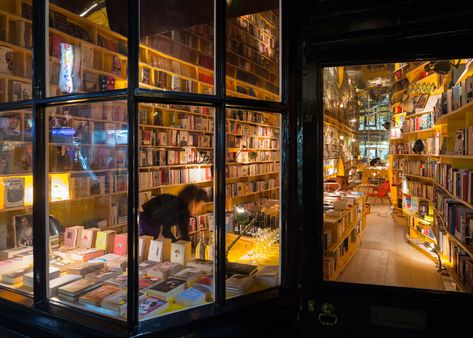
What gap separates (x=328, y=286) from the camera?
1.51 meters

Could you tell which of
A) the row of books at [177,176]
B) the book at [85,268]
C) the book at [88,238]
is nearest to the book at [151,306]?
the book at [85,268]

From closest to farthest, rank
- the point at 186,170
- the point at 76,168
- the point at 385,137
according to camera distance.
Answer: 1. the point at 76,168
2. the point at 186,170
3. the point at 385,137

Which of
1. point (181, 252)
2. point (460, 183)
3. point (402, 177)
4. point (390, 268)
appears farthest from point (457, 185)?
point (402, 177)

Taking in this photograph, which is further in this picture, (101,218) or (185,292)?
(101,218)

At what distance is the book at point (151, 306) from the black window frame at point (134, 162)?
0.05 metres

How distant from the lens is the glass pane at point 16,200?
1.79m

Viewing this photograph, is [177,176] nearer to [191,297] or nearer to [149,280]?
[149,280]

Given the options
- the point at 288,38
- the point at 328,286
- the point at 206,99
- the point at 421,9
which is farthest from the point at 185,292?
the point at 421,9

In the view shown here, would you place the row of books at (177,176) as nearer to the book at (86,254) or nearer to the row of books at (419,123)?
the book at (86,254)

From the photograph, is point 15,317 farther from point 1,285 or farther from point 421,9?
point 421,9

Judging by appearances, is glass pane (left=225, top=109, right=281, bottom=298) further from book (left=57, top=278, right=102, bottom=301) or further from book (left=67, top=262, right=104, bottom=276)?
book (left=67, top=262, right=104, bottom=276)

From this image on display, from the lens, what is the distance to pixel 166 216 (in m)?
2.62

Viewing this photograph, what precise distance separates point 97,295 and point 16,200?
132 cm

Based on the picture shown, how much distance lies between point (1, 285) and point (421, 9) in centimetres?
241
